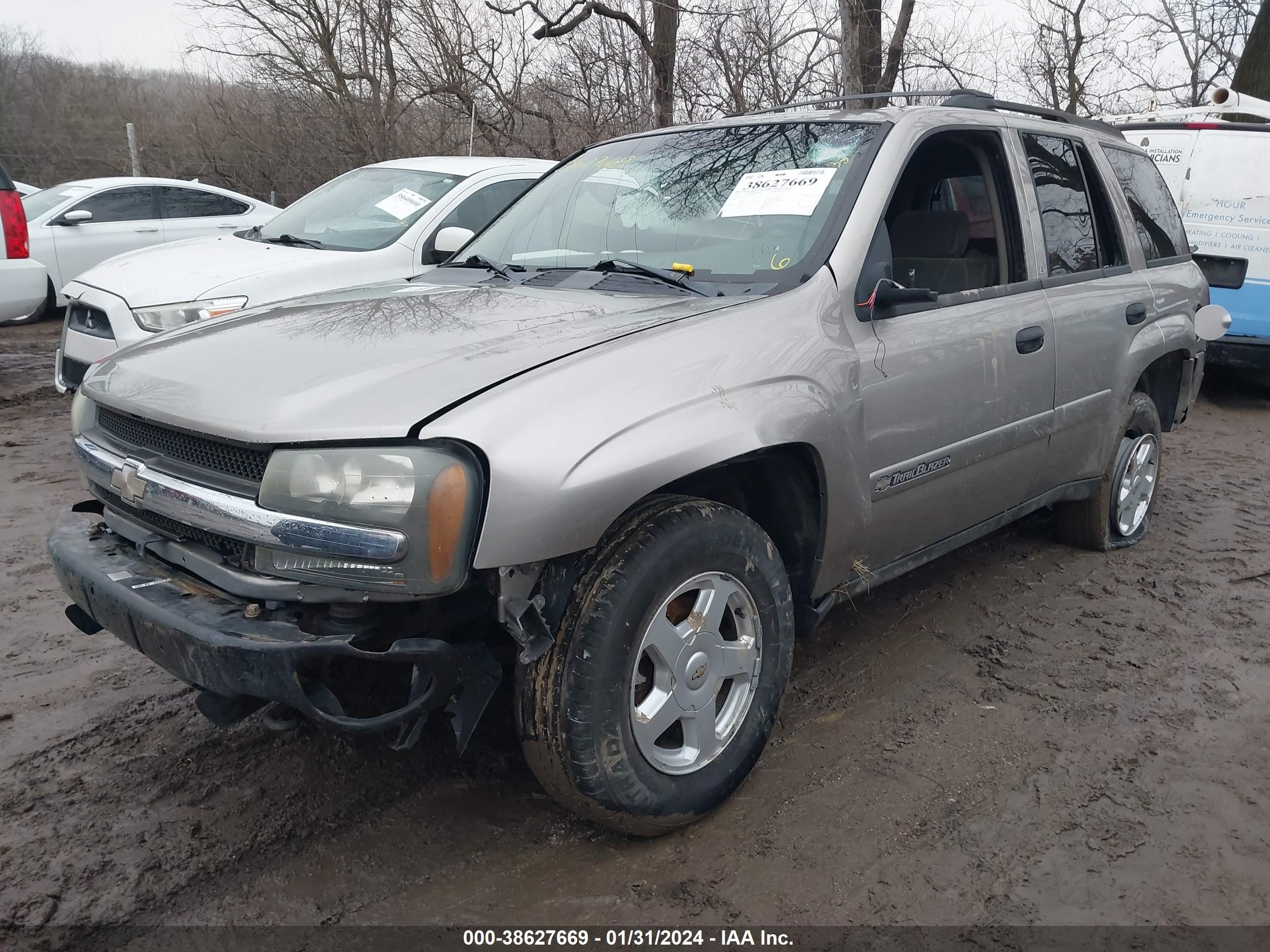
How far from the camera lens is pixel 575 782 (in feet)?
7.45

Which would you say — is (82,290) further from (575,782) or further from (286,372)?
(575,782)

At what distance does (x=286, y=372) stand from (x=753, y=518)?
1.32 m

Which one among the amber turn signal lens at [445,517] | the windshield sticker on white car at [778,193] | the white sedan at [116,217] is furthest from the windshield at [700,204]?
the white sedan at [116,217]

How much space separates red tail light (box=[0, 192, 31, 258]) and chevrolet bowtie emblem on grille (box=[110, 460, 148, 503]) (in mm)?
5557

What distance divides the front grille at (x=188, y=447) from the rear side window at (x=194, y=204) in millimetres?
8933

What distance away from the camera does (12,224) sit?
695 centimetres

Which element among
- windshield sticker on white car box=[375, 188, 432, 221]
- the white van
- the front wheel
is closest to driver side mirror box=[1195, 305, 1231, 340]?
the white van

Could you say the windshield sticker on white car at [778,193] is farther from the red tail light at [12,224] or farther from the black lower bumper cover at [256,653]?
the red tail light at [12,224]

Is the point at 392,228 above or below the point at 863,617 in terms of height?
above

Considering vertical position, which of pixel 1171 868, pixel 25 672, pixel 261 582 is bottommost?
pixel 1171 868

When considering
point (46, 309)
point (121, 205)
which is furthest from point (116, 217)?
point (46, 309)

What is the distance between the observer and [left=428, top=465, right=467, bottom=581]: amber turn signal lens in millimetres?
2000

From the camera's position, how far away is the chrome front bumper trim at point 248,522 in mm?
2014

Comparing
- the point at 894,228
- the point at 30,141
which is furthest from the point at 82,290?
the point at 30,141
